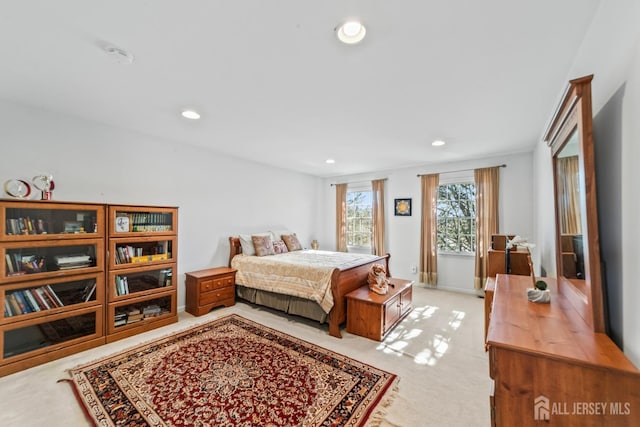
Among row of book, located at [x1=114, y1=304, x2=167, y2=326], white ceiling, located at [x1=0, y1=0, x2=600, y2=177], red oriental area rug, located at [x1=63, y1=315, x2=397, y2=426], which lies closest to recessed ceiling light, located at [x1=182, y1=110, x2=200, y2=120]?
white ceiling, located at [x1=0, y1=0, x2=600, y2=177]

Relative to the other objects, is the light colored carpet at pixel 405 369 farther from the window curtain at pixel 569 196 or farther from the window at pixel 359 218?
the window at pixel 359 218

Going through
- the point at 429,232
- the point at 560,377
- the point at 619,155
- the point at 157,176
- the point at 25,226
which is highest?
the point at 157,176

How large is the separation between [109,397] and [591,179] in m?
3.20

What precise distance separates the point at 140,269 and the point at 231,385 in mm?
1883

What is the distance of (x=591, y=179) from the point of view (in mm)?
1116

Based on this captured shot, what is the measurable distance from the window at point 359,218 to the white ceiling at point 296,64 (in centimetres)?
287

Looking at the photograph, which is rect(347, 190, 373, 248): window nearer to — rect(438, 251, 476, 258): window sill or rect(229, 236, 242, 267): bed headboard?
rect(438, 251, 476, 258): window sill

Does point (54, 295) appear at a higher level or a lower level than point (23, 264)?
lower

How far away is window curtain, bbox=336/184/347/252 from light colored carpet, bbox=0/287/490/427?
8.72ft

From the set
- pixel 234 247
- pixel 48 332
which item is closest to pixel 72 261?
pixel 48 332

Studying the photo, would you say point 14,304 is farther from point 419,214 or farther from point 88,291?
point 419,214

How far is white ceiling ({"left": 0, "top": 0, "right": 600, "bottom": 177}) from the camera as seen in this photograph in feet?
4.58

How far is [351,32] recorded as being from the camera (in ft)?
5.01

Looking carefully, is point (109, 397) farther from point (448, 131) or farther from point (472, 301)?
point (472, 301)
